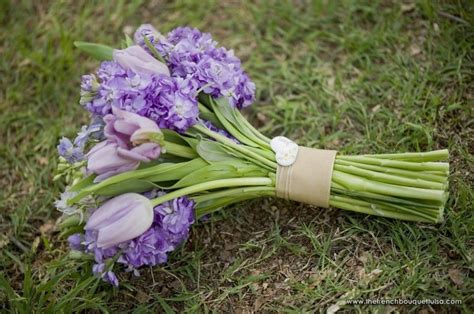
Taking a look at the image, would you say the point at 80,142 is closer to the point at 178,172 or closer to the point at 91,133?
the point at 91,133

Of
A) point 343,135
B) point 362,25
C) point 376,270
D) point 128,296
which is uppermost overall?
point 362,25

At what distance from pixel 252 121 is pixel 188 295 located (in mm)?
820

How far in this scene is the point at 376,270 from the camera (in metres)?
1.75

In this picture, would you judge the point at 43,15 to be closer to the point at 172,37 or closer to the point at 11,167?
the point at 11,167

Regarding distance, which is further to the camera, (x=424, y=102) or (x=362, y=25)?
(x=362, y=25)

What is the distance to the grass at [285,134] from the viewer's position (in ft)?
5.84

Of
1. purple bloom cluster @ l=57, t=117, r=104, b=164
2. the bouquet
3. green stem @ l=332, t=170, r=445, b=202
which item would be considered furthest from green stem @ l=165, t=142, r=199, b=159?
green stem @ l=332, t=170, r=445, b=202

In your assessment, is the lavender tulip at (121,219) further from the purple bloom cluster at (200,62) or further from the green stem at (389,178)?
the green stem at (389,178)

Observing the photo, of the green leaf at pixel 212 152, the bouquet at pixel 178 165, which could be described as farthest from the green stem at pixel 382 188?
the green leaf at pixel 212 152

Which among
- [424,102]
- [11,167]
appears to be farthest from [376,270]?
[11,167]

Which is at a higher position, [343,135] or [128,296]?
[343,135]

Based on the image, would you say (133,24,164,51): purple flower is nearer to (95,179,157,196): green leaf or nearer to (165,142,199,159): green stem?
(165,142,199,159): green stem

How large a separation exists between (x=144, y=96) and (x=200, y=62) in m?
0.24

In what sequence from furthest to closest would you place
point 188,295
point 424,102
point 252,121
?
1. point 252,121
2. point 424,102
3. point 188,295
